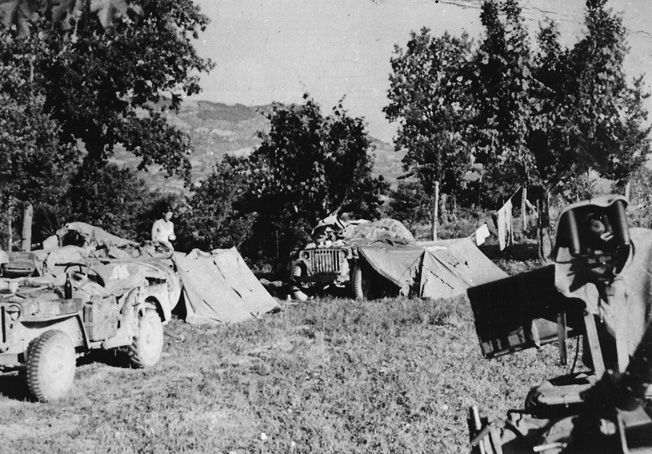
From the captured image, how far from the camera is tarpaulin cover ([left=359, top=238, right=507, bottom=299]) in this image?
1488 centimetres

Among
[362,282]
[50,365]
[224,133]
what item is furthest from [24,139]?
[224,133]

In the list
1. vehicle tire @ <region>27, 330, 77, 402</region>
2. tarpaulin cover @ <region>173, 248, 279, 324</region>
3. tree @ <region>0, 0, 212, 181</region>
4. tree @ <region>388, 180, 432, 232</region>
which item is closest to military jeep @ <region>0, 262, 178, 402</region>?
vehicle tire @ <region>27, 330, 77, 402</region>

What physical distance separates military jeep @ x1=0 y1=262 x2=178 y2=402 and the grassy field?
0.29m

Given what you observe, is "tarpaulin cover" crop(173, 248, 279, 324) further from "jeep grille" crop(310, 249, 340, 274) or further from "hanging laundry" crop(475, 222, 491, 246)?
"hanging laundry" crop(475, 222, 491, 246)

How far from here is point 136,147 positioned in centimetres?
2817

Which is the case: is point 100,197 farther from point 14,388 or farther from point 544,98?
point 14,388

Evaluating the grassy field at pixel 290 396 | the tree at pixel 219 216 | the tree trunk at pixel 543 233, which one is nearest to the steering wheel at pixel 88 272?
the grassy field at pixel 290 396

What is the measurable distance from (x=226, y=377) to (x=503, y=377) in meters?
3.24

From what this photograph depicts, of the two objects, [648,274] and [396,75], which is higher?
[396,75]

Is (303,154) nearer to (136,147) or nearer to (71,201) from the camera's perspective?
(136,147)

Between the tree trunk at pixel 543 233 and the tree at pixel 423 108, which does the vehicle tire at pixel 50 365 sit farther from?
the tree at pixel 423 108

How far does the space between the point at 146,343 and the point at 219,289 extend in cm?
426

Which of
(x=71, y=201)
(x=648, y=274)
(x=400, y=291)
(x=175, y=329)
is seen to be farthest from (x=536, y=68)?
(x=71, y=201)

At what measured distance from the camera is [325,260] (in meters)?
16.3
